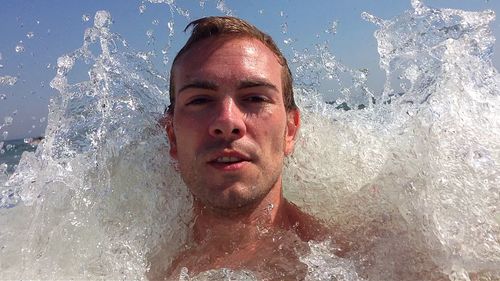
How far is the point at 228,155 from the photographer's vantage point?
2.68 m

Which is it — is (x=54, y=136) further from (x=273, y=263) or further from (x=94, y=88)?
(x=273, y=263)

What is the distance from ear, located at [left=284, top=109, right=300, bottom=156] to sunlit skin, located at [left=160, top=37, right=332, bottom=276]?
0.07 meters

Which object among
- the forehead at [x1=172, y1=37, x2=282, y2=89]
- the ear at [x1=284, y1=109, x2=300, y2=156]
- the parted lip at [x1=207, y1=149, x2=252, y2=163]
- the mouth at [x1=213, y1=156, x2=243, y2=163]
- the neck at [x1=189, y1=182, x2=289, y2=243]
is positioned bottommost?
the neck at [x1=189, y1=182, x2=289, y2=243]

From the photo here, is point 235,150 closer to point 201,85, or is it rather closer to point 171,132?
point 201,85

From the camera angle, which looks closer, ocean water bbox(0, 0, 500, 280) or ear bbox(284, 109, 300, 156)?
ocean water bbox(0, 0, 500, 280)

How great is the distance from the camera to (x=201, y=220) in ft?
9.86

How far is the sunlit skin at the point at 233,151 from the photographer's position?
2.71 metres

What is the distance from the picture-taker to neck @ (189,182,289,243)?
9.44 feet

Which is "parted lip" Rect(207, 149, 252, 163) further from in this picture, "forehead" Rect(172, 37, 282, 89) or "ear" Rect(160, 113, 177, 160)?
"ear" Rect(160, 113, 177, 160)

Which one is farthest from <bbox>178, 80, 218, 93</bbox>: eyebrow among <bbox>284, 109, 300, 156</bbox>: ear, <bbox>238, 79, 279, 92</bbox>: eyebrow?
<bbox>284, 109, 300, 156</bbox>: ear

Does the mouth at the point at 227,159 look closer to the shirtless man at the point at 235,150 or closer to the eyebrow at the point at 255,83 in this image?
the shirtless man at the point at 235,150

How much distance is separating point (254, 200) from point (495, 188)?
122cm

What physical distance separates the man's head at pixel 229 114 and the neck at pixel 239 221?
0.26ft

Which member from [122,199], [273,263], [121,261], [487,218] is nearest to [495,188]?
[487,218]
